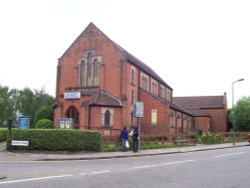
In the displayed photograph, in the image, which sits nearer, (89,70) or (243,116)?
(89,70)

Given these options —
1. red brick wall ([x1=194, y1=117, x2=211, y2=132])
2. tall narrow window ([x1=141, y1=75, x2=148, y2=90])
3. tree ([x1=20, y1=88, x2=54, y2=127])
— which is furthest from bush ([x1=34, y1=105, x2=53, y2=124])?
red brick wall ([x1=194, y1=117, x2=211, y2=132])

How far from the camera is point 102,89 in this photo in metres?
41.8

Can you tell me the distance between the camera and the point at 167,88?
63.5 metres

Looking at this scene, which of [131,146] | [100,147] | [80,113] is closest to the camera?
[100,147]

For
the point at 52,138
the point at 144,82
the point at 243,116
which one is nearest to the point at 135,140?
the point at 52,138

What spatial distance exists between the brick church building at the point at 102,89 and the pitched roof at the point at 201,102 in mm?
33304

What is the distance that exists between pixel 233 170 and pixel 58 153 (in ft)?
39.9

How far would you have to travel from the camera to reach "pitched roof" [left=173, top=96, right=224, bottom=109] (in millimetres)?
78875

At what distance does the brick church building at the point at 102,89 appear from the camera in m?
38.2

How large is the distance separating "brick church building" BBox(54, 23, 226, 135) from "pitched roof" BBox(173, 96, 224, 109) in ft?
109

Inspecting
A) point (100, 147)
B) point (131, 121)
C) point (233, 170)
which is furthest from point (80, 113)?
point (233, 170)

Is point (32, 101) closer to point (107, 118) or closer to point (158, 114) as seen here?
point (158, 114)

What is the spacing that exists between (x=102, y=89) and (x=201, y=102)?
44.7 meters

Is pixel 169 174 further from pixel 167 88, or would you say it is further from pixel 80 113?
pixel 167 88
